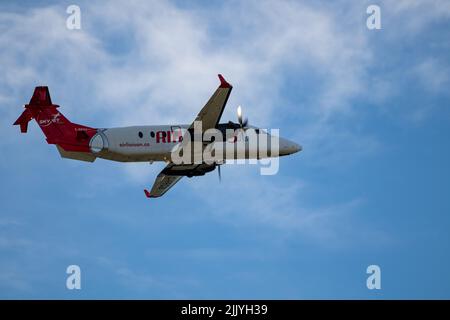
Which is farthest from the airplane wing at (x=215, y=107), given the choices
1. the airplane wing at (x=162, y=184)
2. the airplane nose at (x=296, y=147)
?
the airplane nose at (x=296, y=147)

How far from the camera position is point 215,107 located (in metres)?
59.9

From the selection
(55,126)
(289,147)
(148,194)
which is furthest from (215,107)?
(148,194)

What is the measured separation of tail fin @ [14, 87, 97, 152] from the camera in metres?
63.2

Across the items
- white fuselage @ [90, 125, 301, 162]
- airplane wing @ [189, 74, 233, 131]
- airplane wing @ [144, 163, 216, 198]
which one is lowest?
airplane wing @ [144, 163, 216, 198]

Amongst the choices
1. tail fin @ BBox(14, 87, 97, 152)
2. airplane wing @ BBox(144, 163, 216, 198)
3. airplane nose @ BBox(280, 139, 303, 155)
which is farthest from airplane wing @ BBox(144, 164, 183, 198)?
airplane nose @ BBox(280, 139, 303, 155)

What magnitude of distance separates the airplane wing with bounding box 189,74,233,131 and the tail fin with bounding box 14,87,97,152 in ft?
28.3

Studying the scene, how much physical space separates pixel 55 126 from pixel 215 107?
42.9 feet

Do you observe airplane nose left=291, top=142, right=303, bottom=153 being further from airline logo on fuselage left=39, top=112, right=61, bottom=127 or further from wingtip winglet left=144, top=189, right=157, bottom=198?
airline logo on fuselage left=39, top=112, right=61, bottom=127

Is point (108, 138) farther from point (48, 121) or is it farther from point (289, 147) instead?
point (289, 147)

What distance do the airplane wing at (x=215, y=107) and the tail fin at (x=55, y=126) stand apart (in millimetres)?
8627

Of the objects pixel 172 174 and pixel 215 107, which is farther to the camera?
pixel 172 174

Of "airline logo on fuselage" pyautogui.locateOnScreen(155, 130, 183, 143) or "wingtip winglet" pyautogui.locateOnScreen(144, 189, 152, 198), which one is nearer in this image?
"airline logo on fuselage" pyautogui.locateOnScreen(155, 130, 183, 143)
